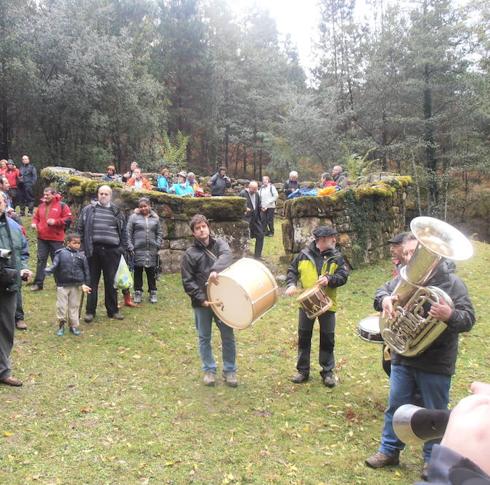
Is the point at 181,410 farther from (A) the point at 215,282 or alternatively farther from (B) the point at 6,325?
(B) the point at 6,325

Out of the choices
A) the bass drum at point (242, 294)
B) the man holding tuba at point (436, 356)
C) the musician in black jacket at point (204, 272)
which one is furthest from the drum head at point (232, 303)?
the man holding tuba at point (436, 356)

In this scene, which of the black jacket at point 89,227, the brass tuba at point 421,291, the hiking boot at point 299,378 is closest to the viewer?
the brass tuba at point 421,291

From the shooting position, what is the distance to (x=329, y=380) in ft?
20.2

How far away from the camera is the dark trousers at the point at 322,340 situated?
19.9 feet

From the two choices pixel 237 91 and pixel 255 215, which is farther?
pixel 237 91

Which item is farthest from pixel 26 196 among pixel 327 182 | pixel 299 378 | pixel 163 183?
pixel 299 378

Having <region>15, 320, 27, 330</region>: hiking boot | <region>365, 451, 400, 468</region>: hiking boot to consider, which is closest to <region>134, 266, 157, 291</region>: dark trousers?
<region>15, 320, 27, 330</region>: hiking boot

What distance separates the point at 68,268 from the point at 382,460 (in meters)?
5.00

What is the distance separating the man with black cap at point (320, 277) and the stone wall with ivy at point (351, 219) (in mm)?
4880

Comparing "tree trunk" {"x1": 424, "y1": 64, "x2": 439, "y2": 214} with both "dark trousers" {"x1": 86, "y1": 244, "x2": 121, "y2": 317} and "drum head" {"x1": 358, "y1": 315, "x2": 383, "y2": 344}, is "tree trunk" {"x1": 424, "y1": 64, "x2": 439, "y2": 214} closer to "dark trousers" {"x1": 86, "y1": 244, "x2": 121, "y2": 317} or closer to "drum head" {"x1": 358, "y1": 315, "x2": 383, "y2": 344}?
"dark trousers" {"x1": 86, "y1": 244, "x2": 121, "y2": 317}

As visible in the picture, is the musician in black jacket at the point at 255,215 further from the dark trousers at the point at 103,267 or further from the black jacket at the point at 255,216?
the dark trousers at the point at 103,267

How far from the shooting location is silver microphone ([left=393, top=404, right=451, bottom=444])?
1399mm

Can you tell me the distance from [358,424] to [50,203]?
6719mm

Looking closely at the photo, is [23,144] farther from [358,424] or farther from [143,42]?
[358,424]
